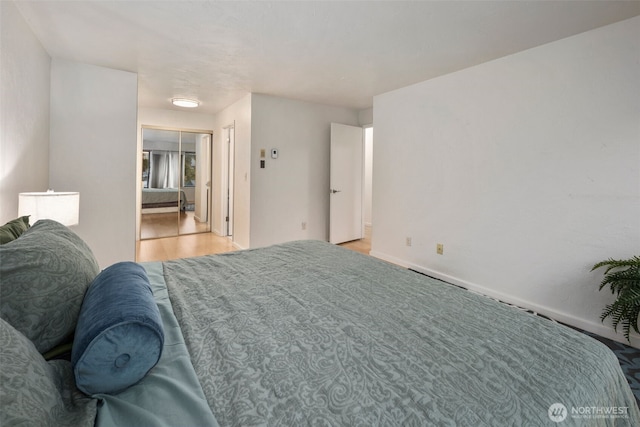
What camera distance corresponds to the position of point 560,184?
8.39ft

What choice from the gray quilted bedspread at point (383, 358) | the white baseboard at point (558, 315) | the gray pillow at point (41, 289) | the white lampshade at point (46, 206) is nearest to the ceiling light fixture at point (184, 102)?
the white lampshade at point (46, 206)

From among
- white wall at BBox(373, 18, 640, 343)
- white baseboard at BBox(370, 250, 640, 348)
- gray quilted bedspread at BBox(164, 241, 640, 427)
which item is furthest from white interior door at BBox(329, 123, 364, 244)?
gray quilted bedspread at BBox(164, 241, 640, 427)

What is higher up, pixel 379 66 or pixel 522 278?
pixel 379 66

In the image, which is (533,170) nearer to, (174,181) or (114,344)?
(114,344)

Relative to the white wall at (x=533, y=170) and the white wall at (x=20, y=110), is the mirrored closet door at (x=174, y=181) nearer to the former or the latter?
the white wall at (x=20, y=110)

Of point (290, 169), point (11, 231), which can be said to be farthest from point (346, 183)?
point (11, 231)

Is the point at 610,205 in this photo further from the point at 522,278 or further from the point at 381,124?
the point at 381,124

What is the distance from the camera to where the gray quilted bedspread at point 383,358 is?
0.73 meters

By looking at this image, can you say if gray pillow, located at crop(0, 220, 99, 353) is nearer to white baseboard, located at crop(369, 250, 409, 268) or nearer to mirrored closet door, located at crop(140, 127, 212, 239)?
→ white baseboard, located at crop(369, 250, 409, 268)

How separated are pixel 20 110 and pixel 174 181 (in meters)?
3.35

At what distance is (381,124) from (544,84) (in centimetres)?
198

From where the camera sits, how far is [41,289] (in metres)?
0.88

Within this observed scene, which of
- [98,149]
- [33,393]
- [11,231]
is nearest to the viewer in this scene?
[33,393]

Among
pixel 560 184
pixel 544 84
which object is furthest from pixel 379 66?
pixel 560 184
